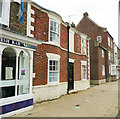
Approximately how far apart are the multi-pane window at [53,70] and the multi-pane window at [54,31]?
1639 millimetres

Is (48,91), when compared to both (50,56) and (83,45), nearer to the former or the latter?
(50,56)

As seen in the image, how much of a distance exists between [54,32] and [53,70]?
9.45ft

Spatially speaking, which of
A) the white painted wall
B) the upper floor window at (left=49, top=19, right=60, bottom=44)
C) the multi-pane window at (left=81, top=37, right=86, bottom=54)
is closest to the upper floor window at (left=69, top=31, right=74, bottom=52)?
the multi-pane window at (left=81, top=37, right=86, bottom=54)

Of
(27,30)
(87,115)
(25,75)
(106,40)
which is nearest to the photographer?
(87,115)

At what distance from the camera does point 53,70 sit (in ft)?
29.9

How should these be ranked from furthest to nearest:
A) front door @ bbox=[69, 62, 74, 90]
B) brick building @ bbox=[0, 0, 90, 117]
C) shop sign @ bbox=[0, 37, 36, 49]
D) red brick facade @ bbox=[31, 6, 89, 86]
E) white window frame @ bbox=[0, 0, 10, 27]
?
front door @ bbox=[69, 62, 74, 90], red brick facade @ bbox=[31, 6, 89, 86], white window frame @ bbox=[0, 0, 10, 27], brick building @ bbox=[0, 0, 90, 117], shop sign @ bbox=[0, 37, 36, 49]

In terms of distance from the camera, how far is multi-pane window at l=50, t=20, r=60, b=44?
922 cm

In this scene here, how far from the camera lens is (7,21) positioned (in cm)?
611

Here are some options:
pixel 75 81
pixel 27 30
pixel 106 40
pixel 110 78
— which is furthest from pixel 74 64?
pixel 110 78

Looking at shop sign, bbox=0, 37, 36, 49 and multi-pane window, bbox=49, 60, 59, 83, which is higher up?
shop sign, bbox=0, 37, 36, 49

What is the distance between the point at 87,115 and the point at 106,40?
67.9 feet

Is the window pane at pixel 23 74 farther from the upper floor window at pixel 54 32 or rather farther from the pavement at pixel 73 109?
the upper floor window at pixel 54 32

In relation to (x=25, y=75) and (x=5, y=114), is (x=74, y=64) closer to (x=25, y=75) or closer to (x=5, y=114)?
(x=25, y=75)

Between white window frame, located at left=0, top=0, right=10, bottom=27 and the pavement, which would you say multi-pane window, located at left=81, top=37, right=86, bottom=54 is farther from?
white window frame, located at left=0, top=0, right=10, bottom=27
